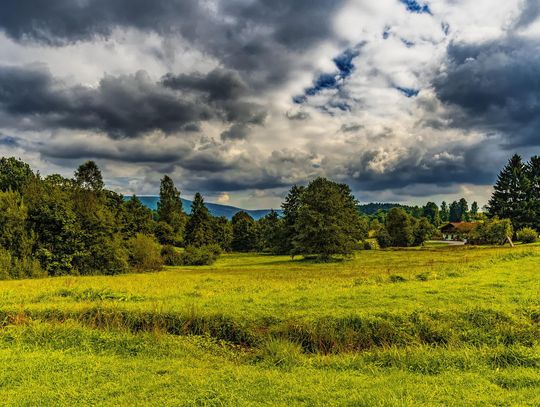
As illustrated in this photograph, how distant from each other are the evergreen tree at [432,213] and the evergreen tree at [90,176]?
5177 inches

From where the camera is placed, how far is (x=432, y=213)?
170m

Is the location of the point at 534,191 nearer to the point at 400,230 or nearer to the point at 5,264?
the point at 400,230

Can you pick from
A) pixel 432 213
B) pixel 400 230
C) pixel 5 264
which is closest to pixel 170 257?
pixel 5 264

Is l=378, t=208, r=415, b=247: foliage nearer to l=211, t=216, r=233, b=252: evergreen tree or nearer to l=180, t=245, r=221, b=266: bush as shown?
l=211, t=216, r=233, b=252: evergreen tree

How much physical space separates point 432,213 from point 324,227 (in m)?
134

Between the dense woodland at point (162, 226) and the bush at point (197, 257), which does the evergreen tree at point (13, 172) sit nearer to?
the dense woodland at point (162, 226)

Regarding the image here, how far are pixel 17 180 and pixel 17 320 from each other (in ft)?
236

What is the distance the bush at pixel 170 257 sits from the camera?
65375mm

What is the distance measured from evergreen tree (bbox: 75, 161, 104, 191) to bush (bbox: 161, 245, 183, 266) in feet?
84.2

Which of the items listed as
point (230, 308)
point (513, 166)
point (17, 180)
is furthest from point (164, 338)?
point (513, 166)

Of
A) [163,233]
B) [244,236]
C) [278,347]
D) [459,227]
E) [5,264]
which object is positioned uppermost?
[459,227]

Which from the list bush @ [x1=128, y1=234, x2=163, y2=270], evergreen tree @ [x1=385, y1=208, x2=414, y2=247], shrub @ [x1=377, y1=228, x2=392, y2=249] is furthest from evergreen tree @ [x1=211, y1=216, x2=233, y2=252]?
evergreen tree @ [x1=385, y1=208, x2=414, y2=247]

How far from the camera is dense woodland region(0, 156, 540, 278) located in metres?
41.7

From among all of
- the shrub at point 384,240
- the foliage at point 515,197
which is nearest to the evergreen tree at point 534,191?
the foliage at point 515,197
